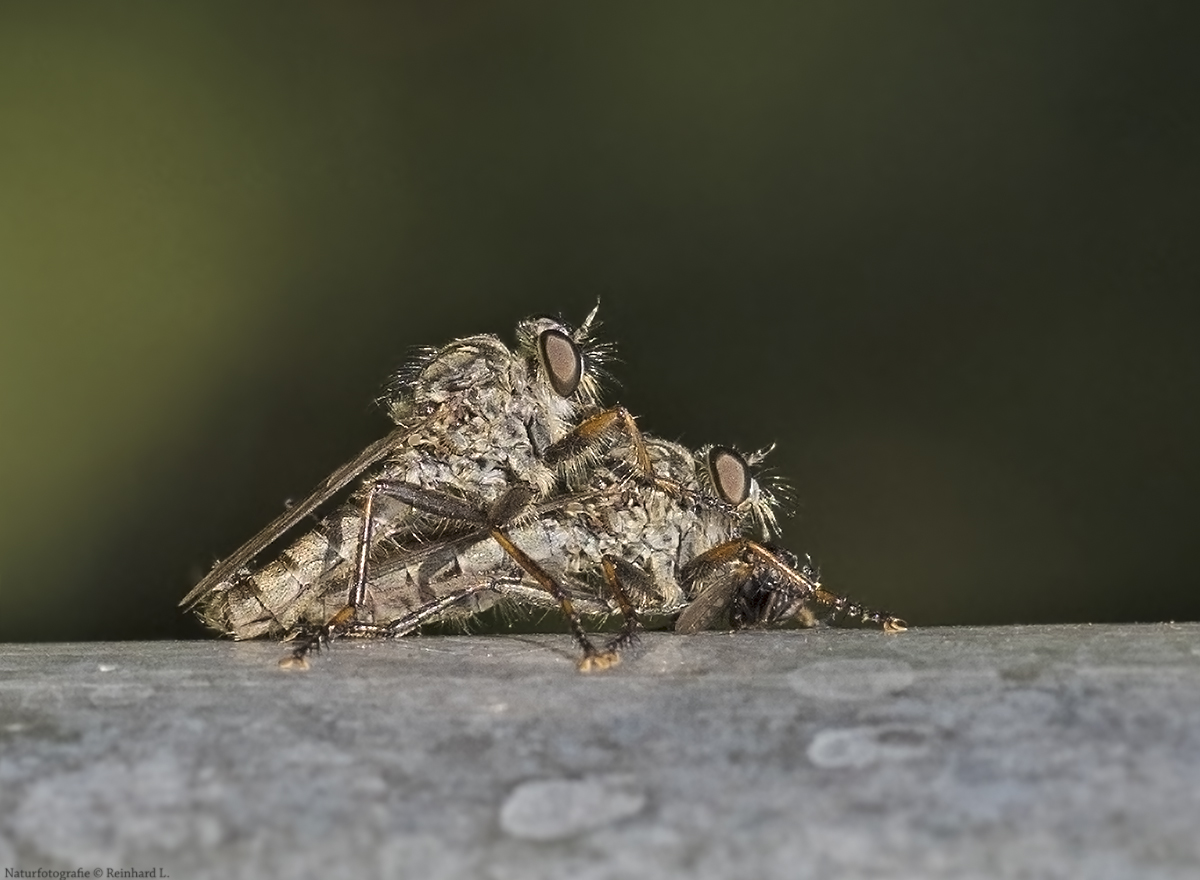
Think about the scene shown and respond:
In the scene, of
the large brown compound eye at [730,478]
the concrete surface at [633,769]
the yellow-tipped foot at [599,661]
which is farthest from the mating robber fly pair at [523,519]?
the concrete surface at [633,769]

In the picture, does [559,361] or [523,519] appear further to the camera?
[559,361]

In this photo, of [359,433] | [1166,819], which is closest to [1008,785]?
[1166,819]

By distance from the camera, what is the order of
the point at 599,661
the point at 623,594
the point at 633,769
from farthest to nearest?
1. the point at 623,594
2. the point at 599,661
3. the point at 633,769

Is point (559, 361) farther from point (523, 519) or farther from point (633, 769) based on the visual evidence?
point (633, 769)

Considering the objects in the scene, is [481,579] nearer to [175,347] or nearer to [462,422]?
[462,422]

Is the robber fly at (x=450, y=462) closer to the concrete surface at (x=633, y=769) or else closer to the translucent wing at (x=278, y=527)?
the translucent wing at (x=278, y=527)

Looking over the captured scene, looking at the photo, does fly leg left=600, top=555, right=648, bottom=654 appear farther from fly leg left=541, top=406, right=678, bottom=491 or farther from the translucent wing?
the translucent wing

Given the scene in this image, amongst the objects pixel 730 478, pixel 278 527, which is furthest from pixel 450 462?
pixel 730 478

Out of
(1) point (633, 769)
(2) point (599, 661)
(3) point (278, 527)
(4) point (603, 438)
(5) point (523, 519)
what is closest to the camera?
(1) point (633, 769)

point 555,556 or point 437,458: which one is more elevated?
point 437,458
